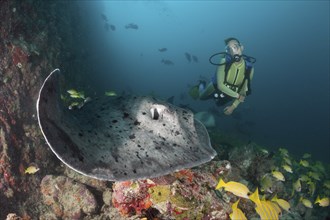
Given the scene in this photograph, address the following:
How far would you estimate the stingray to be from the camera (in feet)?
6.65

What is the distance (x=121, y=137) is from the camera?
96.0 inches

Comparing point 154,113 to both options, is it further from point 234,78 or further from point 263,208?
point 234,78

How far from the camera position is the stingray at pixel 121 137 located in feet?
6.65

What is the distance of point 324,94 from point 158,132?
4343 inches

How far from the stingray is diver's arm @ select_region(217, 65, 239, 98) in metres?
4.70

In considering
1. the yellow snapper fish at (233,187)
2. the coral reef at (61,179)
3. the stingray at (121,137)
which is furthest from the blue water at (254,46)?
the stingray at (121,137)

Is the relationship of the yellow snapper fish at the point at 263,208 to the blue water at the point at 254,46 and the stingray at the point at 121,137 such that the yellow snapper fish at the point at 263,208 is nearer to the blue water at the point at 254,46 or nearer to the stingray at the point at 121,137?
the stingray at the point at 121,137

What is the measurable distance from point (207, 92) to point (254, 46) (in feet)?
443

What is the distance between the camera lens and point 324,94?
96.6 metres

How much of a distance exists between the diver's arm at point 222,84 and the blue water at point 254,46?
131 ft

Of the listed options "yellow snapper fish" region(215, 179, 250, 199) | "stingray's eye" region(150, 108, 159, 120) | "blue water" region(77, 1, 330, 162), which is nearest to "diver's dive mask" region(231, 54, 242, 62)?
"yellow snapper fish" region(215, 179, 250, 199)

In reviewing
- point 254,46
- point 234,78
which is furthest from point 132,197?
point 254,46

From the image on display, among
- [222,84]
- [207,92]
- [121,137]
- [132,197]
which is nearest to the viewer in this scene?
[121,137]

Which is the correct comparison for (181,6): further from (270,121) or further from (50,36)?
(50,36)
